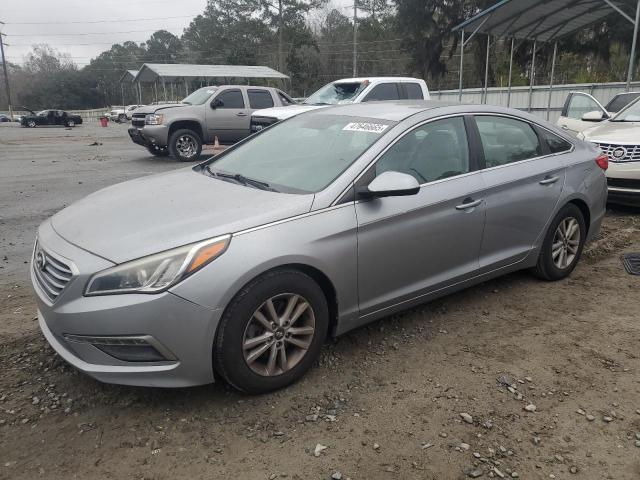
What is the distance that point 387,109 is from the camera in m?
3.94

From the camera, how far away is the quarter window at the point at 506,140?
401 cm

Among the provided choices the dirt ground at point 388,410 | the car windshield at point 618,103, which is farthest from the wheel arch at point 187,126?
the dirt ground at point 388,410

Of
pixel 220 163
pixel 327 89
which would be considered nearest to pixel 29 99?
pixel 327 89

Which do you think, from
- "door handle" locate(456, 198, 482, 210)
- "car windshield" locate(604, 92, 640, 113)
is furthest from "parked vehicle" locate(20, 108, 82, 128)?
"door handle" locate(456, 198, 482, 210)

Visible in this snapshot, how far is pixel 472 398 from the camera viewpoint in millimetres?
2930

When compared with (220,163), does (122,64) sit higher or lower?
higher

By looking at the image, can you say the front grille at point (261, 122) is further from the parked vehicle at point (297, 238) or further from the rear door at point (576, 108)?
the parked vehicle at point (297, 238)

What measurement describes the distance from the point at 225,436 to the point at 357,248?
125cm

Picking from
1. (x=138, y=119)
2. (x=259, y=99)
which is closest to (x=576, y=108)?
(x=259, y=99)

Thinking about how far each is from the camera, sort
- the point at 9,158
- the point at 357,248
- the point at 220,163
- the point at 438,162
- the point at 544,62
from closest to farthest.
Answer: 1. the point at 357,248
2. the point at 438,162
3. the point at 220,163
4. the point at 9,158
5. the point at 544,62

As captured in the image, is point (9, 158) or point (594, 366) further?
point (9, 158)

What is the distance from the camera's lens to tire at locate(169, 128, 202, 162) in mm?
13312

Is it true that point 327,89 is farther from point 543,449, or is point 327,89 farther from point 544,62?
point 544,62

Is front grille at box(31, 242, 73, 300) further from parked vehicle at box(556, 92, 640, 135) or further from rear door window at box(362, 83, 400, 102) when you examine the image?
parked vehicle at box(556, 92, 640, 135)
